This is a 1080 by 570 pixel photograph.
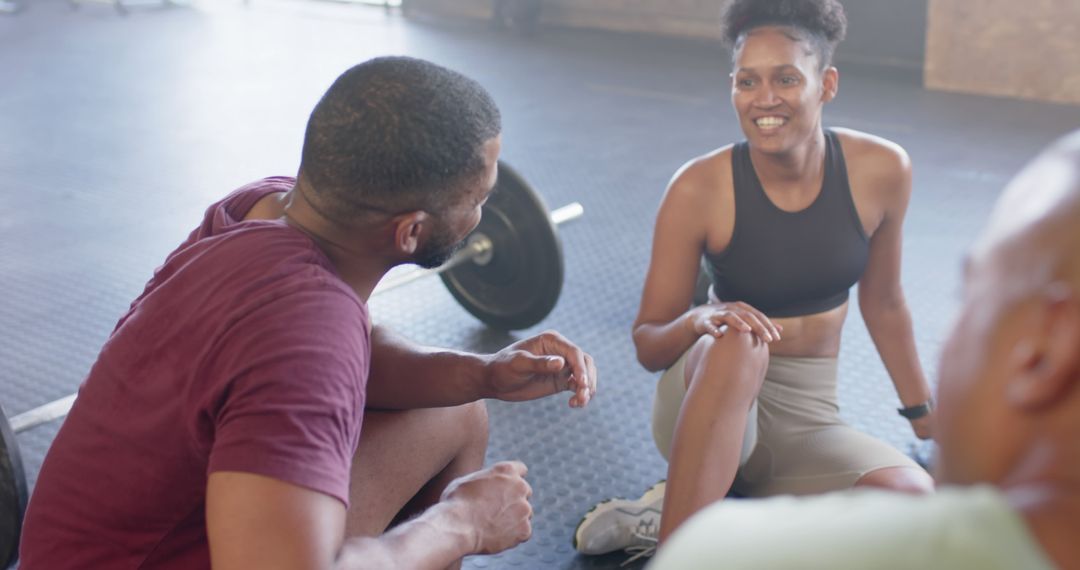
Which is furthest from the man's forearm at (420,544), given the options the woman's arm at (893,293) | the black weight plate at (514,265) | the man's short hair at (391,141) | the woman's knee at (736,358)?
the black weight plate at (514,265)

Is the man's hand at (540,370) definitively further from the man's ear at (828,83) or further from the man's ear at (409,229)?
the man's ear at (828,83)

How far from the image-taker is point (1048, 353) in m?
0.63

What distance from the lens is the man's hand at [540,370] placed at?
1.66 metres

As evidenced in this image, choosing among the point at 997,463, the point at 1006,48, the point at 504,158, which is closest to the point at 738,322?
the point at 997,463

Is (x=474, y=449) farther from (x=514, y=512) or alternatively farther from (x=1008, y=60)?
(x=1008, y=60)

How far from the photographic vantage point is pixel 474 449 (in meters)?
1.80

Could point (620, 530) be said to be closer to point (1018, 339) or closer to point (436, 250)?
point (436, 250)

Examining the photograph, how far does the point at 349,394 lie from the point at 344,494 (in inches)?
4.3

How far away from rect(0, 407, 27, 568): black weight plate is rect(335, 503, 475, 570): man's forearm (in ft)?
2.70

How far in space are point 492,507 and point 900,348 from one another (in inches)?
41.4

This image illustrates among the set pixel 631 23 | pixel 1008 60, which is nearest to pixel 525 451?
pixel 1008 60

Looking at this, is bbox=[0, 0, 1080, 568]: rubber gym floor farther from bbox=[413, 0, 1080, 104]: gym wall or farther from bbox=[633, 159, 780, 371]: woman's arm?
bbox=[633, 159, 780, 371]: woman's arm

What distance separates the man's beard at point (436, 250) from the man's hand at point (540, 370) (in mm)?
222

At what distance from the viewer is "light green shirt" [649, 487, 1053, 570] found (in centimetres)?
61
